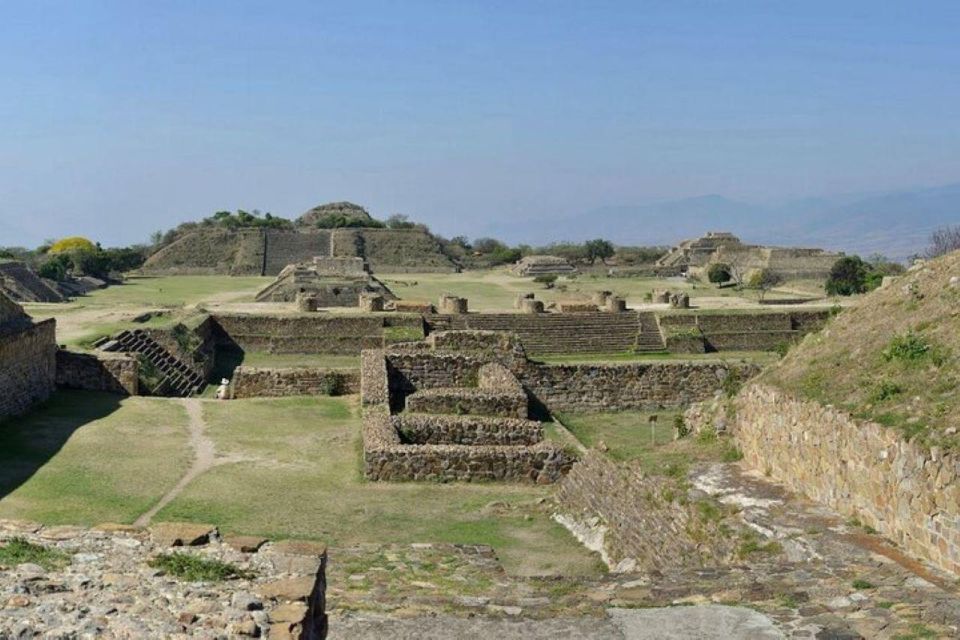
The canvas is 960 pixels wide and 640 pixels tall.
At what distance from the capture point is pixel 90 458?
46.8ft

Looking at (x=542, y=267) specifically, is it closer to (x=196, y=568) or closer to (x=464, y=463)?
(x=464, y=463)

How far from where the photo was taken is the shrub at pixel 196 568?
5.71 m

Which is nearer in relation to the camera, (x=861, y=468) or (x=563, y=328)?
(x=861, y=468)

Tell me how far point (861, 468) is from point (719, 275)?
5679 cm

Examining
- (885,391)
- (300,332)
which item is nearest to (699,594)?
(885,391)

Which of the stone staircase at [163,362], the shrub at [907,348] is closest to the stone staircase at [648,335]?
the stone staircase at [163,362]

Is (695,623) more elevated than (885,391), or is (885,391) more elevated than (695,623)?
(885,391)

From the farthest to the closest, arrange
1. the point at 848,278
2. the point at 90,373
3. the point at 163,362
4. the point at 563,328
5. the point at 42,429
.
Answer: the point at 848,278 < the point at 563,328 < the point at 163,362 < the point at 90,373 < the point at 42,429

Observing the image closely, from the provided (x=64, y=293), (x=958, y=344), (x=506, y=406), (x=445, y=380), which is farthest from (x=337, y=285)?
(x=958, y=344)

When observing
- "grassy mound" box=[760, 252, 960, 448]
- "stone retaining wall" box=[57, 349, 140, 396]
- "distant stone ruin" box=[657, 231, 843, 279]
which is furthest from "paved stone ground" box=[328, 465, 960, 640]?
"distant stone ruin" box=[657, 231, 843, 279]

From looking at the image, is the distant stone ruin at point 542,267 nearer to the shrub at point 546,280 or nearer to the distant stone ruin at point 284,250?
the shrub at point 546,280

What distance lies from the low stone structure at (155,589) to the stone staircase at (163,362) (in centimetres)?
1744

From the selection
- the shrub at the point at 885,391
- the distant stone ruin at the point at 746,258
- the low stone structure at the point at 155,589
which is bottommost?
the low stone structure at the point at 155,589

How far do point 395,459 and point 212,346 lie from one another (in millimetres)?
19747
